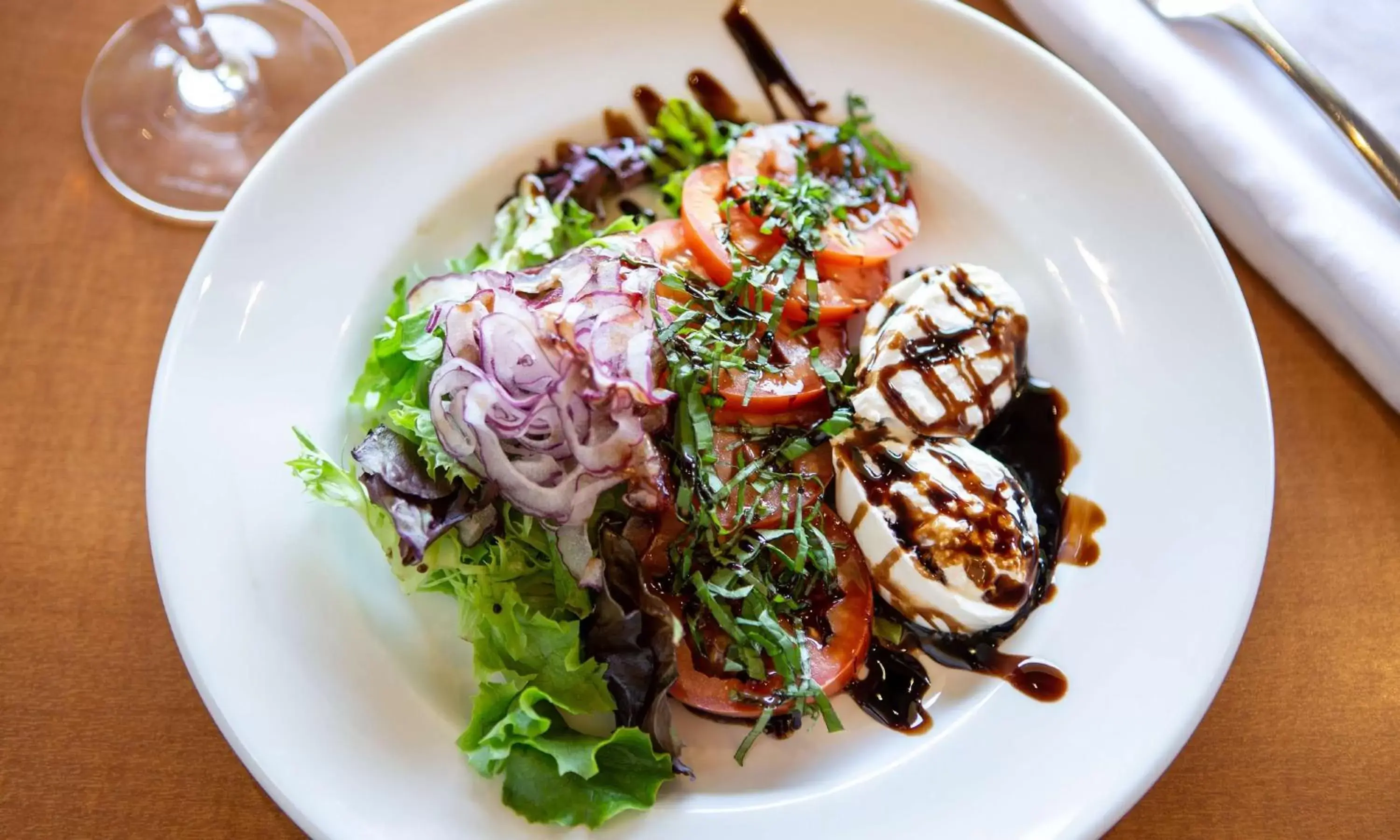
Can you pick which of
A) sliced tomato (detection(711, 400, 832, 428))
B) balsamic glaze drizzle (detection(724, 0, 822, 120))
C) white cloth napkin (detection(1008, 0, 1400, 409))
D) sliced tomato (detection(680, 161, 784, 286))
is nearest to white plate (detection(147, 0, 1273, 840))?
balsamic glaze drizzle (detection(724, 0, 822, 120))

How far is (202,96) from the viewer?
2.64m

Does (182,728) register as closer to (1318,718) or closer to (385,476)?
(385,476)

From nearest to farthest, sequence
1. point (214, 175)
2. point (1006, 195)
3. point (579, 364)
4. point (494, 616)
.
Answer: point (579, 364) < point (494, 616) < point (1006, 195) < point (214, 175)

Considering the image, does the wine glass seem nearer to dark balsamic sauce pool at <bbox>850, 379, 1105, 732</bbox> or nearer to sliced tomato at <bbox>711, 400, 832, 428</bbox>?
sliced tomato at <bbox>711, 400, 832, 428</bbox>

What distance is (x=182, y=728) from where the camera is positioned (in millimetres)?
2109

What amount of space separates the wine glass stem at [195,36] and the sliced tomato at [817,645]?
5.48 ft

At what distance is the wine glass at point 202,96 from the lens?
2543mm

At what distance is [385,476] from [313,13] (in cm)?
150

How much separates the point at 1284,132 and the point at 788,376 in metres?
1.44

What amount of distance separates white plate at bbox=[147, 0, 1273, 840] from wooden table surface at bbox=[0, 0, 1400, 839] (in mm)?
277

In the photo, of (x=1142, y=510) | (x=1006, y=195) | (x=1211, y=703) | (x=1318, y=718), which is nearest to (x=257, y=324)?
(x=1006, y=195)

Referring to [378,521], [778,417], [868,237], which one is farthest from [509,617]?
[868,237]

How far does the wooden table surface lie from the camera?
205cm

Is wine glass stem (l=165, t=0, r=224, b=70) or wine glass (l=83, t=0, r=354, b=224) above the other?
wine glass stem (l=165, t=0, r=224, b=70)
